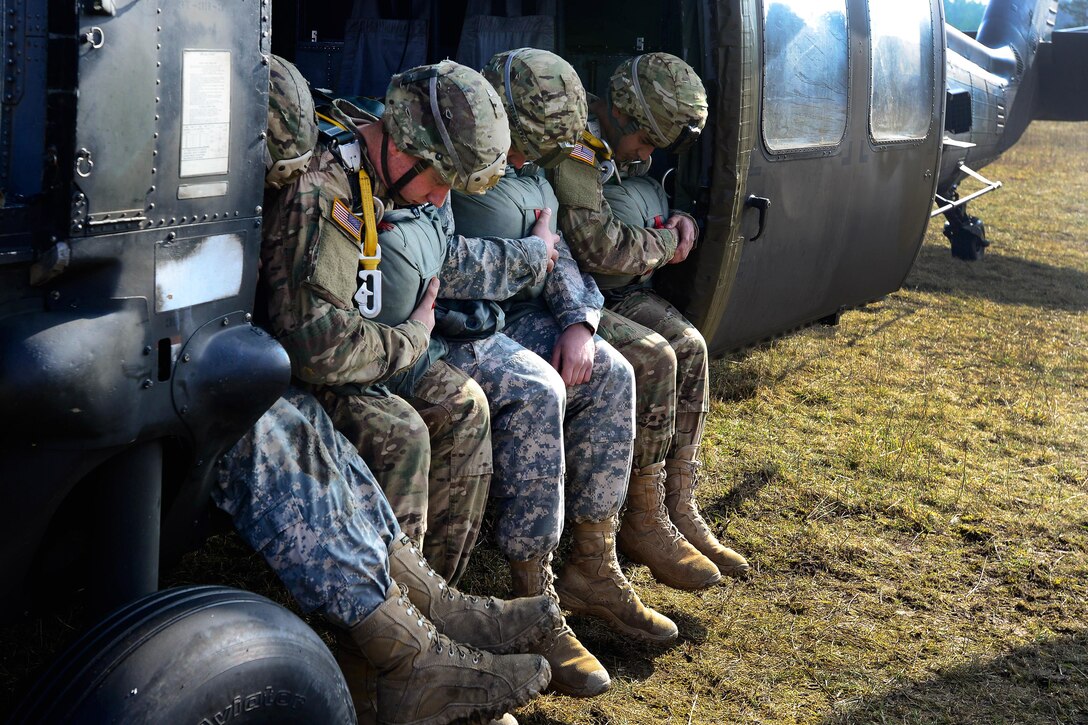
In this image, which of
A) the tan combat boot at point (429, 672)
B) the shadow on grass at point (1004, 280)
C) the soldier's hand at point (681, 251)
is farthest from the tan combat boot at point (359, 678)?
the shadow on grass at point (1004, 280)

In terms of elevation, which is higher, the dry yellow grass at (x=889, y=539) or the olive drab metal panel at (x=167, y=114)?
the olive drab metal panel at (x=167, y=114)

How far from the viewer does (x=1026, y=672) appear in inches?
138

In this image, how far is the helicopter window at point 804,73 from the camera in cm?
425

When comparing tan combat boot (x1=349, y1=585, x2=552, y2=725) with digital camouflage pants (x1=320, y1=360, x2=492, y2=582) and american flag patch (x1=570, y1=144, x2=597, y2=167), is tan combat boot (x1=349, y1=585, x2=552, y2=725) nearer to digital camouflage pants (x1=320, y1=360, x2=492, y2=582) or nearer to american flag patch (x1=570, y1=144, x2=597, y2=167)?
digital camouflage pants (x1=320, y1=360, x2=492, y2=582)

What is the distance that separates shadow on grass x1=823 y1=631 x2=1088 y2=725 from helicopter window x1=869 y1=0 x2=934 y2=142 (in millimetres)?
2377

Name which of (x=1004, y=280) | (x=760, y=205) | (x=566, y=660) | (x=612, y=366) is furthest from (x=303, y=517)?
(x=1004, y=280)

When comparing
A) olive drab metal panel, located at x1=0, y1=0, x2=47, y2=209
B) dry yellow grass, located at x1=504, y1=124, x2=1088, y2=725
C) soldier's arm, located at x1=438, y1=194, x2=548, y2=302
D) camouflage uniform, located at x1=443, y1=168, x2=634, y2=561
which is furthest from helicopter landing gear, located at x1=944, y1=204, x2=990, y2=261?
olive drab metal panel, located at x1=0, y1=0, x2=47, y2=209

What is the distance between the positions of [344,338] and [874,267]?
3.45m

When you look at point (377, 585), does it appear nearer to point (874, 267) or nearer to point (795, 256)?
point (795, 256)

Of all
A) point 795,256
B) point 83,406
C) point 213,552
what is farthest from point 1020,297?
point 83,406

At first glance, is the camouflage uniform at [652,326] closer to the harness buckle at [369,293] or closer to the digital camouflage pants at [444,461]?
the digital camouflage pants at [444,461]

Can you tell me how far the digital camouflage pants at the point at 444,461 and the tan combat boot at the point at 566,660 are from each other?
219mm

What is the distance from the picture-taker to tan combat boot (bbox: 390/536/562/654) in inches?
106

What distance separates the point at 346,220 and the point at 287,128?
245mm
